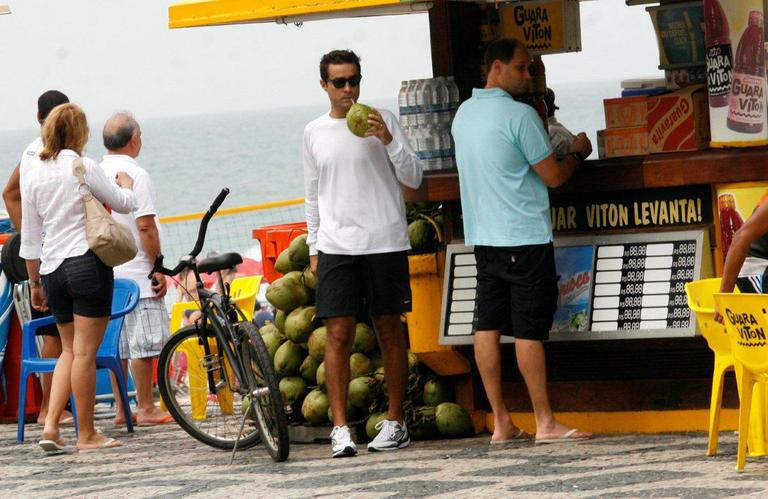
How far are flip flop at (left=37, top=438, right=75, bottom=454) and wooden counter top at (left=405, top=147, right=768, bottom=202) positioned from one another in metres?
2.66

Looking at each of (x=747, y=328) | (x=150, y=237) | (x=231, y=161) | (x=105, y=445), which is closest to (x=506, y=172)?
(x=747, y=328)

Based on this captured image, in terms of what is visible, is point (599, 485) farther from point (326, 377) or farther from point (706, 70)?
point (706, 70)

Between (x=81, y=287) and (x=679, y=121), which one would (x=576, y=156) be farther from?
(x=81, y=287)

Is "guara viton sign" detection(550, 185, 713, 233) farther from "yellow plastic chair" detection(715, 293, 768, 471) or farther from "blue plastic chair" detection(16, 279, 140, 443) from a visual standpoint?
"blue plastic chair" detection(16, 279, 140, 443)

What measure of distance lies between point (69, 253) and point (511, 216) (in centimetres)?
252

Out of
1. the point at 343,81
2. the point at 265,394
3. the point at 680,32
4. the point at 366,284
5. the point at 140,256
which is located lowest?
the point at 265,394

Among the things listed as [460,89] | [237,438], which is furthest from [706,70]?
[237,438]

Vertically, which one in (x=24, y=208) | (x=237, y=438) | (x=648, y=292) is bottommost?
(x=237, y=438)

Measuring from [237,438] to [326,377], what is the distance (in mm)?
548

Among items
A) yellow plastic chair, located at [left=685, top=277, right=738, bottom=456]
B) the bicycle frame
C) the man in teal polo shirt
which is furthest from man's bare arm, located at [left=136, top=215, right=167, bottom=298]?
yellow plastic chair, located at [left=685, top=277, right=738, bottom=456]

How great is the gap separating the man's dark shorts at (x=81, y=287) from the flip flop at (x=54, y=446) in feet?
2.21

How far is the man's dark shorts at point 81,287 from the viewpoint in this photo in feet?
29.6

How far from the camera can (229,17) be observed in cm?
873

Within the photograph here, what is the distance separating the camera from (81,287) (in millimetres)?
9023
